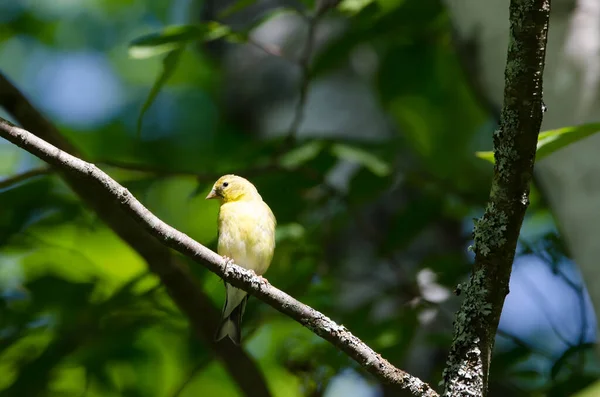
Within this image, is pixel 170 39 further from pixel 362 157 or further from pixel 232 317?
pixel 232 317

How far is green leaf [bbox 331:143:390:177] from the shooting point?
10.6 ft

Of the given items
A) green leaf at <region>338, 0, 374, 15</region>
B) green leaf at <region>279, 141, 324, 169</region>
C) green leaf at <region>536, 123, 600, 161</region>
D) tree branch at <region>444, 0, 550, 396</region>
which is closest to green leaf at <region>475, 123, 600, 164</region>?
green leaf at <region>536, 123, 600, 161</region>

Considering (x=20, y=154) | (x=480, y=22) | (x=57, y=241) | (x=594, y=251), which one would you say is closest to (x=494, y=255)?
(x=594, y=251)

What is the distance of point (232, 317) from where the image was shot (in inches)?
128

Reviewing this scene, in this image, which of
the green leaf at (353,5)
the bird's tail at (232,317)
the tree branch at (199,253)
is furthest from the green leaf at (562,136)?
the bird's tail at (232,317)

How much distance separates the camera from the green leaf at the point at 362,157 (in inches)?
127

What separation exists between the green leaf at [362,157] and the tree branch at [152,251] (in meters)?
0.85

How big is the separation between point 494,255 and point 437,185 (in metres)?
1.81

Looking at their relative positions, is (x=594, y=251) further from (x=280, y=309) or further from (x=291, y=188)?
(x=291, y=188)

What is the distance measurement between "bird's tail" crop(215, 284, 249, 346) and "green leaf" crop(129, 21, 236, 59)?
1.04 m

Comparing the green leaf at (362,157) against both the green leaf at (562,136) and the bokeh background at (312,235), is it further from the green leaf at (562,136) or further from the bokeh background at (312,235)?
the green leaf at (562,136)

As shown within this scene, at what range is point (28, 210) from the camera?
319 centimetres

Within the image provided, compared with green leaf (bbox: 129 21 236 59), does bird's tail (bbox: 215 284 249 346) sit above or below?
below

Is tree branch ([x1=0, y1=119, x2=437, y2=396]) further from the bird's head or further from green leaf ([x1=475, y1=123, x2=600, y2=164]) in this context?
the bird's head
